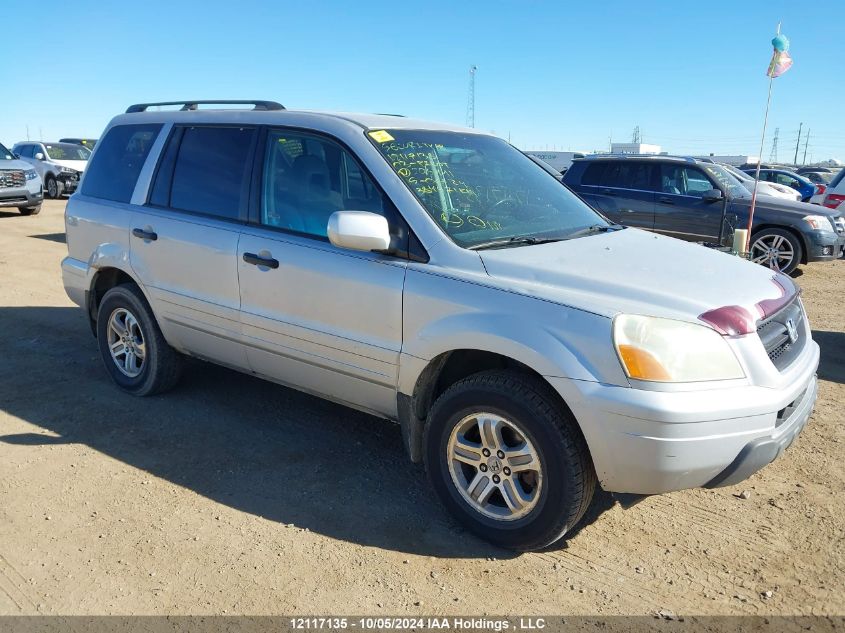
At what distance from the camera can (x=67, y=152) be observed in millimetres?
22922

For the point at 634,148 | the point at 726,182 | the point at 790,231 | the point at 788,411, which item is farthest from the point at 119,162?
the point at 634,148

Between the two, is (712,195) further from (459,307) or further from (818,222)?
(459,307)

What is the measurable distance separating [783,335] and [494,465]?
145 cm

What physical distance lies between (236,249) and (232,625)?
212 cm

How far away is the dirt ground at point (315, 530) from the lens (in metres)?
2.96

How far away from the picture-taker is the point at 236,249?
13.7 ft

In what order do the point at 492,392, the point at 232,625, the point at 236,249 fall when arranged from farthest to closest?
the point at 236,249, the point at 492,392, the point at 232,625

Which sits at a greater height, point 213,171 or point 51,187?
point 213,171

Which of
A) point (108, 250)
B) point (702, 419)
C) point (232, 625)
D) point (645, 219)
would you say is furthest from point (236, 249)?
point (645, 219)

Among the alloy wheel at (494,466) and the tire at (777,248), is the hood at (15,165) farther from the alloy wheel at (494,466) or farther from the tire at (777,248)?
the alloy wheel at (494,466)

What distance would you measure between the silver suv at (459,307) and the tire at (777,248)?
7477mm

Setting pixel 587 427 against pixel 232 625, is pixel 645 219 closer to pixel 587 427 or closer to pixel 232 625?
pixel 587 427

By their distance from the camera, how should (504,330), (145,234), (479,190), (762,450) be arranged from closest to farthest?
1. (762,450)
2. (504,330)
3. (479,190)
4. (145,234)

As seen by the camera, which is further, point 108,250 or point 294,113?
point 108,250
